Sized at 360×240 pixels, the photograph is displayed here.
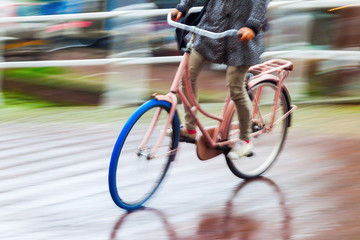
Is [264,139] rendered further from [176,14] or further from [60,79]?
[60,79]

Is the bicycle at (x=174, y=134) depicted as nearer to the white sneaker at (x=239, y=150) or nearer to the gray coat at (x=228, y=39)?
the white sneaker at (x=239, y=150)

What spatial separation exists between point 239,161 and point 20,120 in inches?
104

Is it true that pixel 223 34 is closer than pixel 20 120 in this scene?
Yes

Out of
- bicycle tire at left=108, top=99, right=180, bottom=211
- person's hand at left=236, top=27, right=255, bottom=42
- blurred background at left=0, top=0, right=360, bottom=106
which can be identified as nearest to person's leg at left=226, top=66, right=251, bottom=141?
person's hand at left=236, top=27, right=255, bottom=42

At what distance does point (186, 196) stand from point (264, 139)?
985mm

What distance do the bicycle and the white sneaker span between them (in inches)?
1.7

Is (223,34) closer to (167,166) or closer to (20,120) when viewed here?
(167,166)

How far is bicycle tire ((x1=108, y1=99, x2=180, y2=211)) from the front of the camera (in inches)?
157

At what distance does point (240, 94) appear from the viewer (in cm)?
445

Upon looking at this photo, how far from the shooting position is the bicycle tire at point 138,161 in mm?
Result: 4000

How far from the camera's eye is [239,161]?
4996 millimetres

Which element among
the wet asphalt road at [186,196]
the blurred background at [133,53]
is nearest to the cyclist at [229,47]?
the wet asphalt road at [186,196]

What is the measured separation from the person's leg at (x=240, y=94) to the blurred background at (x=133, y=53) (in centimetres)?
237

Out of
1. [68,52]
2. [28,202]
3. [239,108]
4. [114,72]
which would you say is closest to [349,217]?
[239,108]
